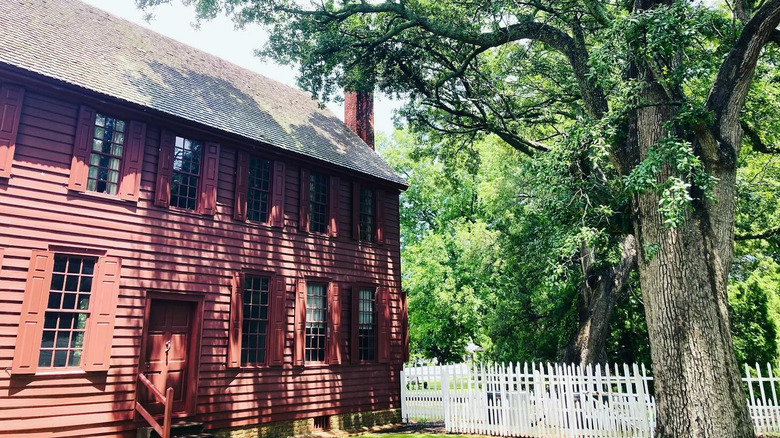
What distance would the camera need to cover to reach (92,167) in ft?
31.1

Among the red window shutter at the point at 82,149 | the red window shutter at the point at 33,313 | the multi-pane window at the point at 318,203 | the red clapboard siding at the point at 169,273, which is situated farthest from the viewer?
the multi-pane window at the point at 318,203

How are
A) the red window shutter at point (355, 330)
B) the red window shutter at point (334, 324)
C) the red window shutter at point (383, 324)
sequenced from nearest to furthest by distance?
the red window shutter at point (334, 324) < the red window shutter at point (355, 330) < the red window shutter at point (383, 324)

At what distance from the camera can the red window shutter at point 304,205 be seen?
1287cm

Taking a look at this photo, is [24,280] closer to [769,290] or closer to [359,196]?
[359,196]

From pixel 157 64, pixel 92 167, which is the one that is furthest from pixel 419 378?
pixel 157 64

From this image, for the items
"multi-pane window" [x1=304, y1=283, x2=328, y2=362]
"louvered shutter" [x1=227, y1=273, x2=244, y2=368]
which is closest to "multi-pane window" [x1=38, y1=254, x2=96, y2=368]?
"louvered shutter" [x1=227, y1=273, x2=244, y2=368]

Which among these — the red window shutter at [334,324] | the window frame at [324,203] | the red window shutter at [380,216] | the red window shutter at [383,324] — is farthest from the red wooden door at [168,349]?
the red window shutter at [380,216]

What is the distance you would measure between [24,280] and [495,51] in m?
14.8

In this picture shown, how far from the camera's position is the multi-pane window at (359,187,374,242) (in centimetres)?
1470

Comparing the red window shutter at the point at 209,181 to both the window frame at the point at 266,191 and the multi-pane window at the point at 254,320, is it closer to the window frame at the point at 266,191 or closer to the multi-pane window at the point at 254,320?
the window frame at the point at 266,191

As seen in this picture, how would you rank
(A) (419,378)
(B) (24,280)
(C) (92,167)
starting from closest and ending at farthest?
1. (B) (24,280)
2. (C) (92,167)
3. (A) (419,378)

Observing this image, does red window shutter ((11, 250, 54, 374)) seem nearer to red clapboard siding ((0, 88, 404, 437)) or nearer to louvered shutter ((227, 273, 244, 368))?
red clapboard siding ((0, 88, 404, 437))

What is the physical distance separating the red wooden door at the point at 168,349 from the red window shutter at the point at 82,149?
2.67m

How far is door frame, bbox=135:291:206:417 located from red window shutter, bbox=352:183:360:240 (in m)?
4.85
